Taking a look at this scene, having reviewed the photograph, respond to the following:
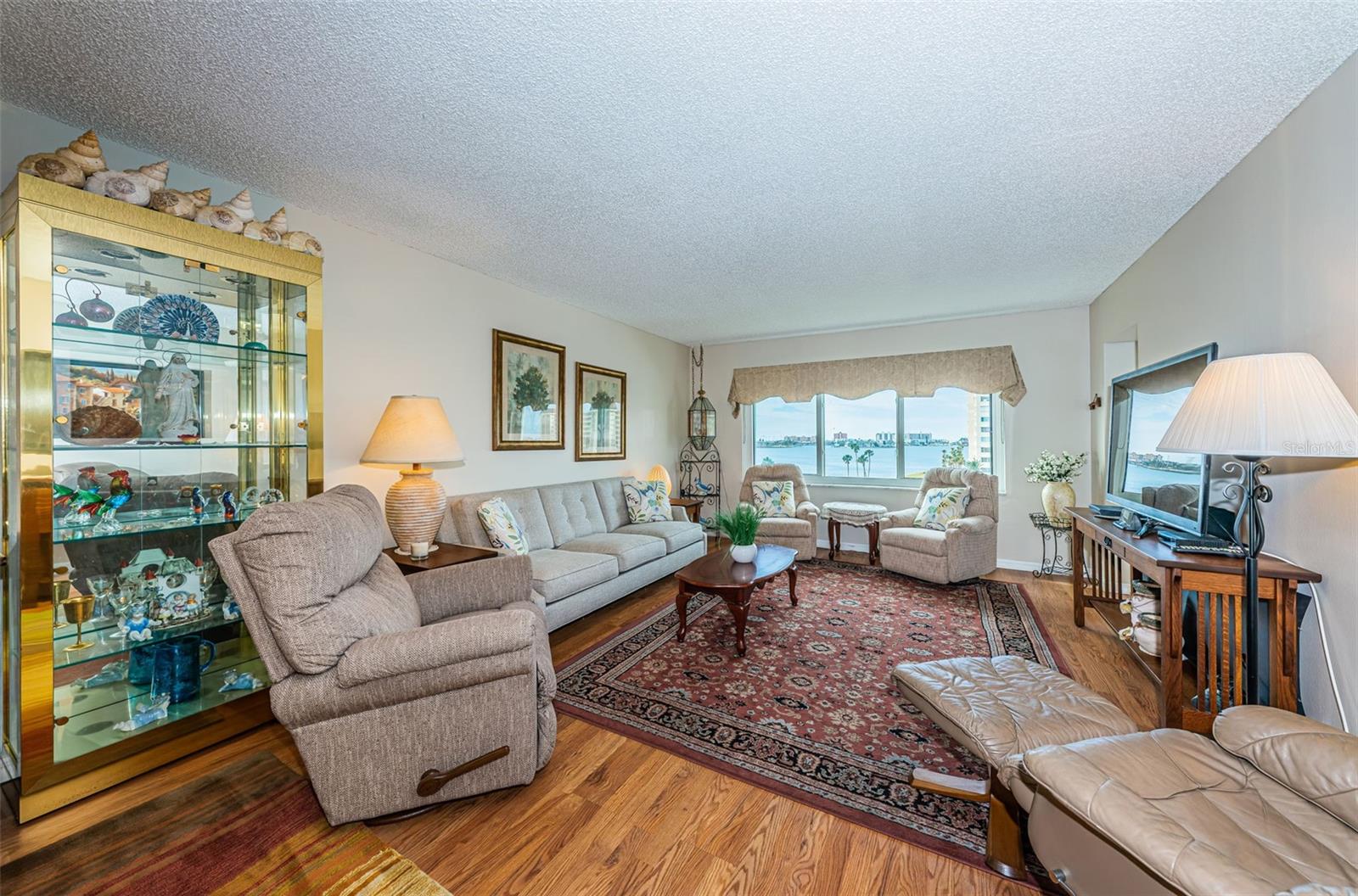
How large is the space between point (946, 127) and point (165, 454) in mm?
3329

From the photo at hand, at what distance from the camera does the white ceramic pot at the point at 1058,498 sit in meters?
3.97

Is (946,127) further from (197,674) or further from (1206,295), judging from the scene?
(197,674)

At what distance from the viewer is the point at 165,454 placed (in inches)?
78.9

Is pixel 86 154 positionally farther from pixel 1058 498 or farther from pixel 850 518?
pixel 1058 498

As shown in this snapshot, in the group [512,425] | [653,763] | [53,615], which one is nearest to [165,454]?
[53,615]

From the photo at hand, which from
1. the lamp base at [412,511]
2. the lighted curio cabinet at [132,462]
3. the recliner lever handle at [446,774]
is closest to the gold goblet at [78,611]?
the lighted curio cabinet at [132,462]

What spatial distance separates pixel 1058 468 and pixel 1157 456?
5.27 feet

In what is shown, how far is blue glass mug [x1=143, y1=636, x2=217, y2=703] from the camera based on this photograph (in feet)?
6.38

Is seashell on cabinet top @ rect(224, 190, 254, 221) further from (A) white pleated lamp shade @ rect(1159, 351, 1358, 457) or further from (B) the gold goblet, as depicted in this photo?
(A) white pleated lamp shade @ rect(1159, 351, 1358, 457)

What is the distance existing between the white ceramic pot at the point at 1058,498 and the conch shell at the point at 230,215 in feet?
17.6

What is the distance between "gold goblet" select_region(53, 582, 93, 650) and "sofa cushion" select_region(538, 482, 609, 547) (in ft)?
7.51

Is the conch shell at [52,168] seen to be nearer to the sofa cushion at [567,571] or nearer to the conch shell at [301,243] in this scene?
the conch shell at [301,243]

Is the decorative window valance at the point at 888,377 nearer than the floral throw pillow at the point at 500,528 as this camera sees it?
No

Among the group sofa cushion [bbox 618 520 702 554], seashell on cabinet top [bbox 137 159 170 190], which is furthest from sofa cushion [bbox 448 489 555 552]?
seashell on cabinet top [bbox 137 159 170 190]
